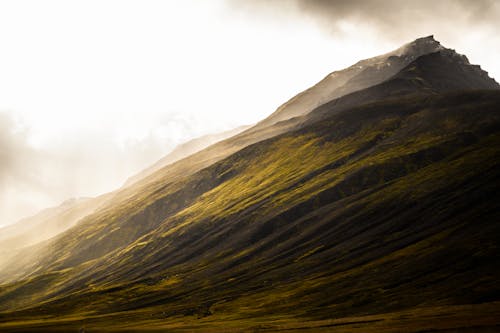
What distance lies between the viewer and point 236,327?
93.8 m

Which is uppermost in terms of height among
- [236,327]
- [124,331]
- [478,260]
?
[124,331]

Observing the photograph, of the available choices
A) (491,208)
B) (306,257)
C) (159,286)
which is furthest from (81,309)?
(491,208)

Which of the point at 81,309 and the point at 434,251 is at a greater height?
the point at 81,309

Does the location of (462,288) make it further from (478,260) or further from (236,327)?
(236,327)

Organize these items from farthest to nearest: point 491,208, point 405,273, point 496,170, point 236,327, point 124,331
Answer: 1. point 496,170
2. point 491,208
3. point 405,273
4. point 124,331
5. point 236,327

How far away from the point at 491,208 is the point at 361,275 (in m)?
50.3

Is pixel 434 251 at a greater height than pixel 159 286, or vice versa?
pixel 159 286

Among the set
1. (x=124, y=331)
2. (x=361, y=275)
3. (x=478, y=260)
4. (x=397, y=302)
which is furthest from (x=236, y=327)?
(x=478, y=260)

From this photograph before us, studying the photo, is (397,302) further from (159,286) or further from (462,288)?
(159,286)

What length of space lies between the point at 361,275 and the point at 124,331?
200ft

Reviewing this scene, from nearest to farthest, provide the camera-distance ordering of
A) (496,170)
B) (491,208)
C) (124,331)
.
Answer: (124,331) → (491,208) → (496,170)

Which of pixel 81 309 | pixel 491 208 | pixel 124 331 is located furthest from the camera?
pixel 81 309

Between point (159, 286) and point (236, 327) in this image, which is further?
point (159, 286)

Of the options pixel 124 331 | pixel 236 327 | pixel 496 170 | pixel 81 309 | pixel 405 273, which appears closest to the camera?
pixel 236 327
